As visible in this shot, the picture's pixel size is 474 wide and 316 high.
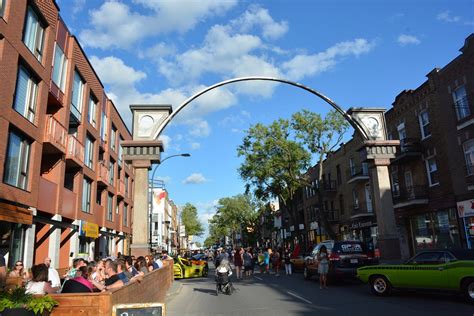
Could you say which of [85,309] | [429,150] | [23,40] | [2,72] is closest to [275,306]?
[85,309]

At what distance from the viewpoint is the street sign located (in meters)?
5.13

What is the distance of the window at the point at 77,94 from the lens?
23.8 m

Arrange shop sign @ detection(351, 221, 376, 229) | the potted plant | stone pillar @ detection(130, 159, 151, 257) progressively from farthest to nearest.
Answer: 1. shop sign @ detection(351, 221, 376, 229)
2. stone pillar @ detection(130, 159, 151, 257)
3. the potted plant

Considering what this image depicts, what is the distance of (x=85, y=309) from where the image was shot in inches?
224

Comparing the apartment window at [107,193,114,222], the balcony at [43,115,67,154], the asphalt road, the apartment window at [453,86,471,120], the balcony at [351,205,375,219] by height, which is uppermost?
the apartment window at [453,86,471,120]

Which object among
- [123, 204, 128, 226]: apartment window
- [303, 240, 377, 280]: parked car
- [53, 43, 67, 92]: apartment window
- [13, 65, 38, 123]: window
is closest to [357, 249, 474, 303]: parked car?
[303, 240, 377, 280]: parked car

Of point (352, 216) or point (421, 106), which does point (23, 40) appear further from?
point (352, 216)

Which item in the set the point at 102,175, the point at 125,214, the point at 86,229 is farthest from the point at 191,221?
the point at 86,229

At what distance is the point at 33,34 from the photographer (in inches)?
699

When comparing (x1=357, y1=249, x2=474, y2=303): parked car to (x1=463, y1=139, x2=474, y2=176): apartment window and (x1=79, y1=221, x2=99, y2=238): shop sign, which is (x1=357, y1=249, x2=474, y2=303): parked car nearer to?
(x1=463, y1=139, x2=474, y2=176): apartment window

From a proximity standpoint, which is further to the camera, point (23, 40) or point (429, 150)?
point (429, 150)

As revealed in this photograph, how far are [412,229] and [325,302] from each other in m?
18.6

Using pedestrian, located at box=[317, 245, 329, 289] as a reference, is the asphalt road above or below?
below

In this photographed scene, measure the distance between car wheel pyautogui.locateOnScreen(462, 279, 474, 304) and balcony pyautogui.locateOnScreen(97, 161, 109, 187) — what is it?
23.7m
